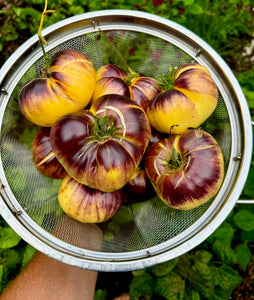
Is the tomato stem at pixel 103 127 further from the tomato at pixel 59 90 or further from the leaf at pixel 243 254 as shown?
the leaf at pixel 243 254

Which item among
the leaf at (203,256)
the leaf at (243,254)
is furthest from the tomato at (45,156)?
the leaf at (243,254)

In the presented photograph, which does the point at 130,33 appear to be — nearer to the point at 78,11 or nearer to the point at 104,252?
the point at 78,11

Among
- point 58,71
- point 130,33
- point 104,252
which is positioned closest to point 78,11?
point 130,33

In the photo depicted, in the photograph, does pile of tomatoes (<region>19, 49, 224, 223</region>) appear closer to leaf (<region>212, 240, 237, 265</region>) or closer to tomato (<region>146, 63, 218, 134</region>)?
tomato (<region>146, 63, 218, 134</region>)

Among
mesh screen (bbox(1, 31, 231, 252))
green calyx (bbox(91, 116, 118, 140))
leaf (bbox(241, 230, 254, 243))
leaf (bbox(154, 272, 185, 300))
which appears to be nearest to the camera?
green calyx (bbox(91, 116, 118, 140))

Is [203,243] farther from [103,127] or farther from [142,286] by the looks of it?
[103,127]

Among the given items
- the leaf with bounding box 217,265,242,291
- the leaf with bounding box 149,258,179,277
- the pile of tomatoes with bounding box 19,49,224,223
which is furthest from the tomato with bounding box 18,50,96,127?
the leaf with bounding box 217,265,242,291

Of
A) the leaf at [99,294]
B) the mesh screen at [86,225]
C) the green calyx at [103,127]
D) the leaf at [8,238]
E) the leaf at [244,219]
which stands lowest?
the leaf at [99,294]
